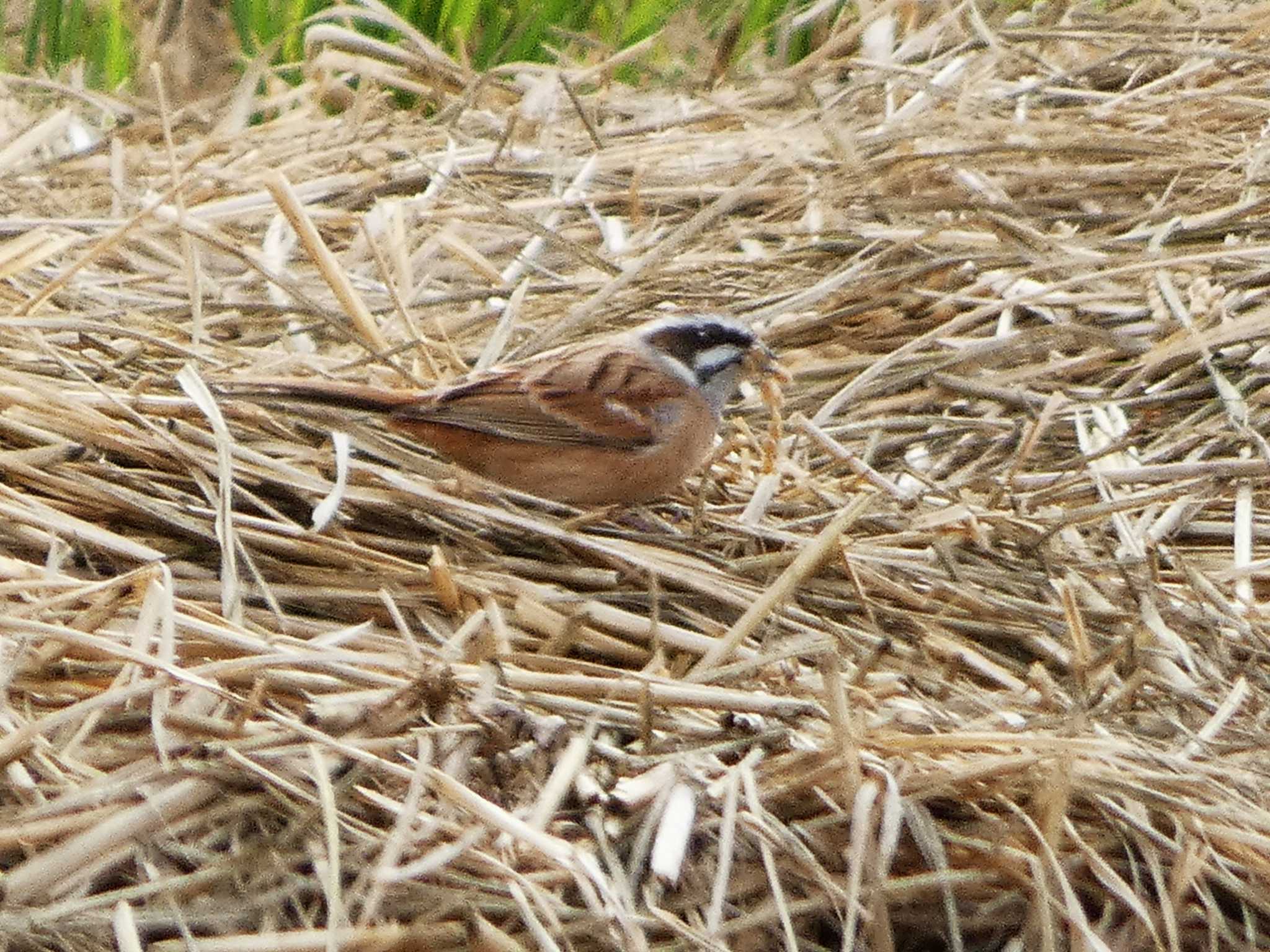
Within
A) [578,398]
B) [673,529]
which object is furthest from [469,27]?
[673,529]

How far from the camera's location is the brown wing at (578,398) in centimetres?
380

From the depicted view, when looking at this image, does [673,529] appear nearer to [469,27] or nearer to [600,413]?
[600,413]

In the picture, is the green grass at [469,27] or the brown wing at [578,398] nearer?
the brown wing at [578,398]

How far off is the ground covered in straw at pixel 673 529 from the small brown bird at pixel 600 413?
0.08 meters

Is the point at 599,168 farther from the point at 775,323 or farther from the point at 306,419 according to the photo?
the point at 306,419

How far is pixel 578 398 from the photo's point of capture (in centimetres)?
397

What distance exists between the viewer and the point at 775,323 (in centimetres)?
432

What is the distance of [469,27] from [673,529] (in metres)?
2.58

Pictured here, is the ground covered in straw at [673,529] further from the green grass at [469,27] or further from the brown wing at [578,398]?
the green grass at [469,27]

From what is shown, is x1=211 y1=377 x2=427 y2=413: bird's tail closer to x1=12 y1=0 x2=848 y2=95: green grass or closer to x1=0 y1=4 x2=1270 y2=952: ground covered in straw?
x1=0 y1=4 x2=1270 y2=952: ground covered in straw

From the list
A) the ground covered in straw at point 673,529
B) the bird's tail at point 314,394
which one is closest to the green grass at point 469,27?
the ground covered in straw at point 673,529

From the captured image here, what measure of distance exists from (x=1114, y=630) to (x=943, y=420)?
79cm

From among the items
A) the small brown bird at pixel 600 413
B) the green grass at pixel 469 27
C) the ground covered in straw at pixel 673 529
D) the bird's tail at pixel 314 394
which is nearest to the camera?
the ground covered in straw at pixel 673 529

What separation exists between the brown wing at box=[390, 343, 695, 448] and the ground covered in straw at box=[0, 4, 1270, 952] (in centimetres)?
15
